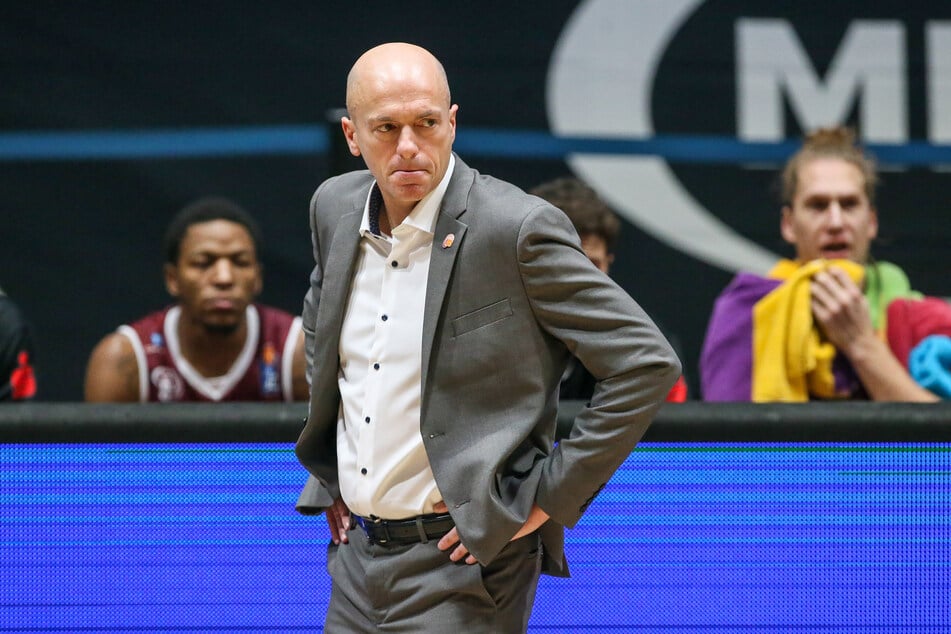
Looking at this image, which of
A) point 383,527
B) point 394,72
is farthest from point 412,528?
point 394,72

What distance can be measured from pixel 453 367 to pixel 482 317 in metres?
0.09

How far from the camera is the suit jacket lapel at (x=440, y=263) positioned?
199 centimetres

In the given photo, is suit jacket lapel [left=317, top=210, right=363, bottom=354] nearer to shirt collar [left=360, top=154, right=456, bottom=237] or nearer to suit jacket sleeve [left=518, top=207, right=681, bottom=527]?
shirt collar [left=360, top=154, right=456, bottom=237]

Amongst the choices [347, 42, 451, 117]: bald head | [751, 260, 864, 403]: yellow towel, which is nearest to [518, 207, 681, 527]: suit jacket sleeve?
[347, 42, 451, 117]: bald head

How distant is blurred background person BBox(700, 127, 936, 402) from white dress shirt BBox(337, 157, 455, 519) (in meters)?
1.31

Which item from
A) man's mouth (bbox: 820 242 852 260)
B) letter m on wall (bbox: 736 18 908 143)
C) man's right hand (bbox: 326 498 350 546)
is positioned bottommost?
man's right hand (bbox: 326 498 350 546)

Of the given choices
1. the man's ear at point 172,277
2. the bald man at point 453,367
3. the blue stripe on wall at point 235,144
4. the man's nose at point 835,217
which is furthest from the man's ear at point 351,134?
the blue stripe on wall at point 235,144

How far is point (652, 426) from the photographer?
254cm

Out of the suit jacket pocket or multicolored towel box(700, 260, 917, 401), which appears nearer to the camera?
the suit jacket pocket

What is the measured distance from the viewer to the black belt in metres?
2.05

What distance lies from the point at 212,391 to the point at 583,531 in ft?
5.26

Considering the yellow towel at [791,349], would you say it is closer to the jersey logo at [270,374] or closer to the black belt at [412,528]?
the black belt at [412,528]

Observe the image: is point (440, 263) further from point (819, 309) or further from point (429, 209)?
point (819, 309)

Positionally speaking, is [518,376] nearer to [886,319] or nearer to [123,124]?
[886,319]
